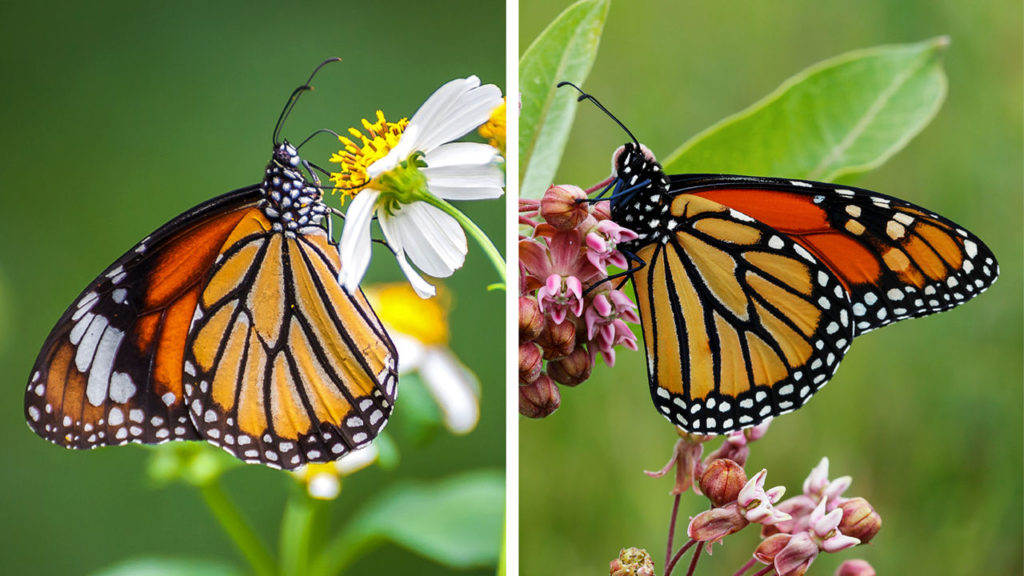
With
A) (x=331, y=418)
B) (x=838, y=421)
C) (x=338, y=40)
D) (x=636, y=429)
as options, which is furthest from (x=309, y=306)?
(x=838, y=421)

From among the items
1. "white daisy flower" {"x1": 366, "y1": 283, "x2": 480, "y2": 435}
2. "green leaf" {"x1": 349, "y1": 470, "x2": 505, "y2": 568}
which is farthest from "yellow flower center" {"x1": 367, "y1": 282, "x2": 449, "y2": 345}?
"green leaf" {"x1": 349, "y1": 470, "x2": 505, "y2": 568}

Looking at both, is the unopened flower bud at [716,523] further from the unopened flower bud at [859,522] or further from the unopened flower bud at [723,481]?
the unopened flower bud at [859,522]

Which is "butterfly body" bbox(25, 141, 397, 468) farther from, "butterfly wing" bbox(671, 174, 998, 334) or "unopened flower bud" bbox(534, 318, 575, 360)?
"butterfly wing" bbox(671, 174, 998, 334)

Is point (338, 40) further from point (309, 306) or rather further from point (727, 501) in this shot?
point (727, 501)

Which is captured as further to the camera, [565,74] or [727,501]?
[565,74]

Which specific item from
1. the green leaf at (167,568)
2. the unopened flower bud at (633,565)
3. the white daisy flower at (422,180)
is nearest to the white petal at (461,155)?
the white daisy flower at (422,180)

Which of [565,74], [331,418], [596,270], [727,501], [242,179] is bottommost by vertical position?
[727,501]
